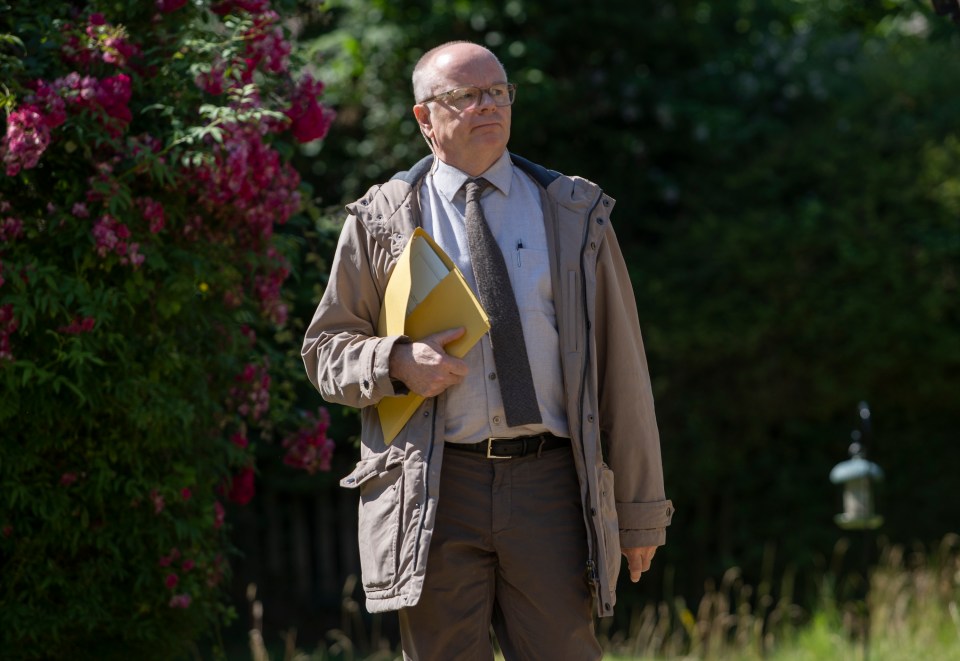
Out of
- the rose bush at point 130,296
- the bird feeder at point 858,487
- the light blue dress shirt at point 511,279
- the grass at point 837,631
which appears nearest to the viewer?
the light blue dress shirt at point 511,279

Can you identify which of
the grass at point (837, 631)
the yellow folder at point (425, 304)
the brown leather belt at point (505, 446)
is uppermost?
the yellow folder at point (425, 304)

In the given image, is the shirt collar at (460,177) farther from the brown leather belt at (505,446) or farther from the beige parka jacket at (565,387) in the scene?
the brown leather belt at (505,446)

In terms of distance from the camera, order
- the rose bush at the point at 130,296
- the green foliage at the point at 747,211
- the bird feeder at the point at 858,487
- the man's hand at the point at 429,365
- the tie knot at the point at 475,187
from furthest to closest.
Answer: the green foliage at the point at 747,211
the bird feeder at the point at 858,487
the rose bush at the point at 130,296
the tie knot at the point at 475,187
the man's hand at the point at 429,365

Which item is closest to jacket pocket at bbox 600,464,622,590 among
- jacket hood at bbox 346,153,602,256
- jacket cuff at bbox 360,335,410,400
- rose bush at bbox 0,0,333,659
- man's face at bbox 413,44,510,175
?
jacket cuff at bbox 360,335,410,400

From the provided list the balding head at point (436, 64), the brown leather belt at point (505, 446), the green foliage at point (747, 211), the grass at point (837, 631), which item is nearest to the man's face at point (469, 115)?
the balding head at point (436, 64)

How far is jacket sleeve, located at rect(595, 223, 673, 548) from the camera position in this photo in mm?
3213

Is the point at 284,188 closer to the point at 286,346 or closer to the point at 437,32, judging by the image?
the point at 286,346

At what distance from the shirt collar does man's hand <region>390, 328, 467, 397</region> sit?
0.42 meters

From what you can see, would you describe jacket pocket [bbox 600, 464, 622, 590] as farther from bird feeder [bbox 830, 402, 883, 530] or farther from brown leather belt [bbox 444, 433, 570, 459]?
bird feeder [bbox 830, 402, 883, 530]

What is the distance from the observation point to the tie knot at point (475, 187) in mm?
3168

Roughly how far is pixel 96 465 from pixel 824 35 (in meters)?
7.33

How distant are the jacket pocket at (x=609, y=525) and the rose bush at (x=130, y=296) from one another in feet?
4.82

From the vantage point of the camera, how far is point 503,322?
307 centimetres

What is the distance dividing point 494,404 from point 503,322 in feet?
0.62
